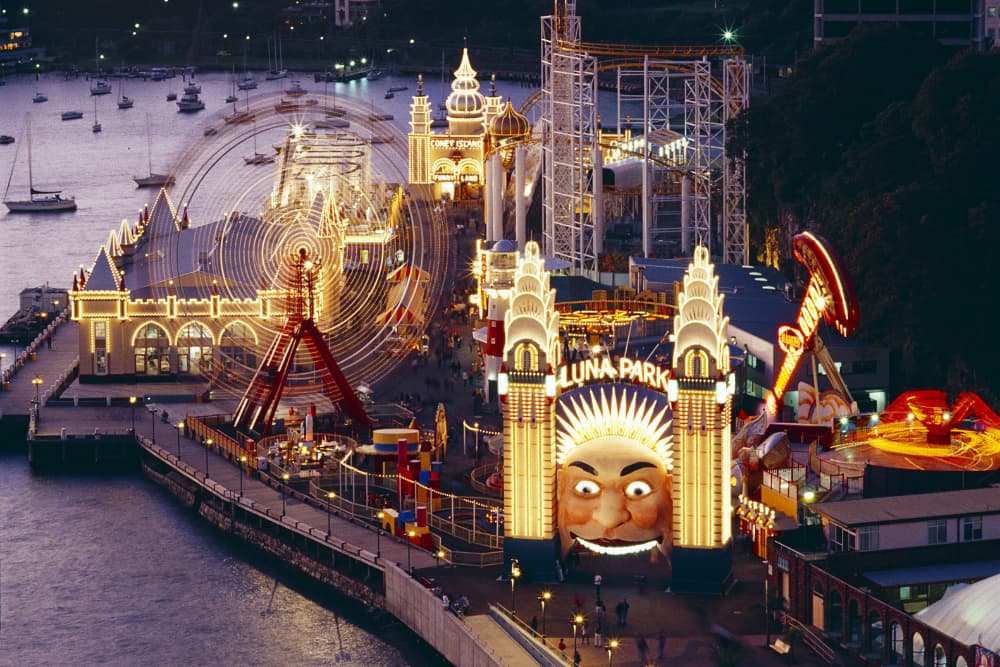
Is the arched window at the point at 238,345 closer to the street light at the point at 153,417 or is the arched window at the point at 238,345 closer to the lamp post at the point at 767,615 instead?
the street light at the point at 153,417

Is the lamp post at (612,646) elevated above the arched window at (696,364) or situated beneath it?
situated beneath

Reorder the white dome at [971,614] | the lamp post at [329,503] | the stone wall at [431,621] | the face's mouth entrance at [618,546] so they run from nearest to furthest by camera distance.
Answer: the white dome at [971,614]
the stone wall at [431,621]
the face's mouth entrance at [618,546]
the lamp post at [329,503]

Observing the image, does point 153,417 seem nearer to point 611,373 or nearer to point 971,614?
point 611,373

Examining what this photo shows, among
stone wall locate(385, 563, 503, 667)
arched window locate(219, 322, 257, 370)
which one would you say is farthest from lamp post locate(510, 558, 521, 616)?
arched window locate(219, 322, 257, 370)

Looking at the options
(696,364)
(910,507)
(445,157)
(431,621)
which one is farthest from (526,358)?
(445,157)

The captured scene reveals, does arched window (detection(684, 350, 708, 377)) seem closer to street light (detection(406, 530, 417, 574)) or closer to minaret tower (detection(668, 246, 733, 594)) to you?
minaret tower (detection(668, 246, 733, 594))

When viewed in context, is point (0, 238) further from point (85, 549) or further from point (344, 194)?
point (85, 549)

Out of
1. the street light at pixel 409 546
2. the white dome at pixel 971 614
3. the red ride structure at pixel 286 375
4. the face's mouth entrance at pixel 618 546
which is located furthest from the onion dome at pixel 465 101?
the white dome at pixel 971 614
